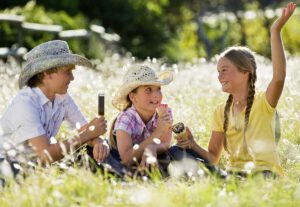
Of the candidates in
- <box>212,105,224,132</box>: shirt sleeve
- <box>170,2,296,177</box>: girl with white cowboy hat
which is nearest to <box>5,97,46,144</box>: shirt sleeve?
<box>170,2,296,177</box>: girl with white cowboy hat

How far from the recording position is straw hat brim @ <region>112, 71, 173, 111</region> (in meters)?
6.31

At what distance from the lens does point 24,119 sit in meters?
5.99

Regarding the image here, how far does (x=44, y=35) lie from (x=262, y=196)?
1526cm

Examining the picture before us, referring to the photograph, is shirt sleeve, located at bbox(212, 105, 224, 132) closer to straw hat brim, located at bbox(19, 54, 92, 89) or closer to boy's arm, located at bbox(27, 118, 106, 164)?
→ boy's arm, located at bbox(27, 118, 106, 164)

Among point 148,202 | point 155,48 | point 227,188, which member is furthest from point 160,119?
point 155,48

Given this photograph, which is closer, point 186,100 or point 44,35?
point 186,100

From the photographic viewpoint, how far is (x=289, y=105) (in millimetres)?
7934

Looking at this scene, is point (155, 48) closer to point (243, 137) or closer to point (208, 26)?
point (208, 26)

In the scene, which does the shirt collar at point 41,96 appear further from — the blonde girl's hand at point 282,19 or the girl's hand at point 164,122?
the blonde girl's hand at point 282,19

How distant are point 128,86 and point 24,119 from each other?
90 cm

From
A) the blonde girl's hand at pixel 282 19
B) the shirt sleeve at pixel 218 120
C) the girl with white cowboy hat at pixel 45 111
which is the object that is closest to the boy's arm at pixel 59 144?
the girl with white cowboy hat at pixel 45 111

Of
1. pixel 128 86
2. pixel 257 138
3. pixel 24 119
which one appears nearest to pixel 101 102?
pixel 128 86

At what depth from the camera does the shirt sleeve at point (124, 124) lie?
6.23 meters

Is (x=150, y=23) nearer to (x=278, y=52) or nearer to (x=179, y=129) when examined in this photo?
(x=179, y=129)
